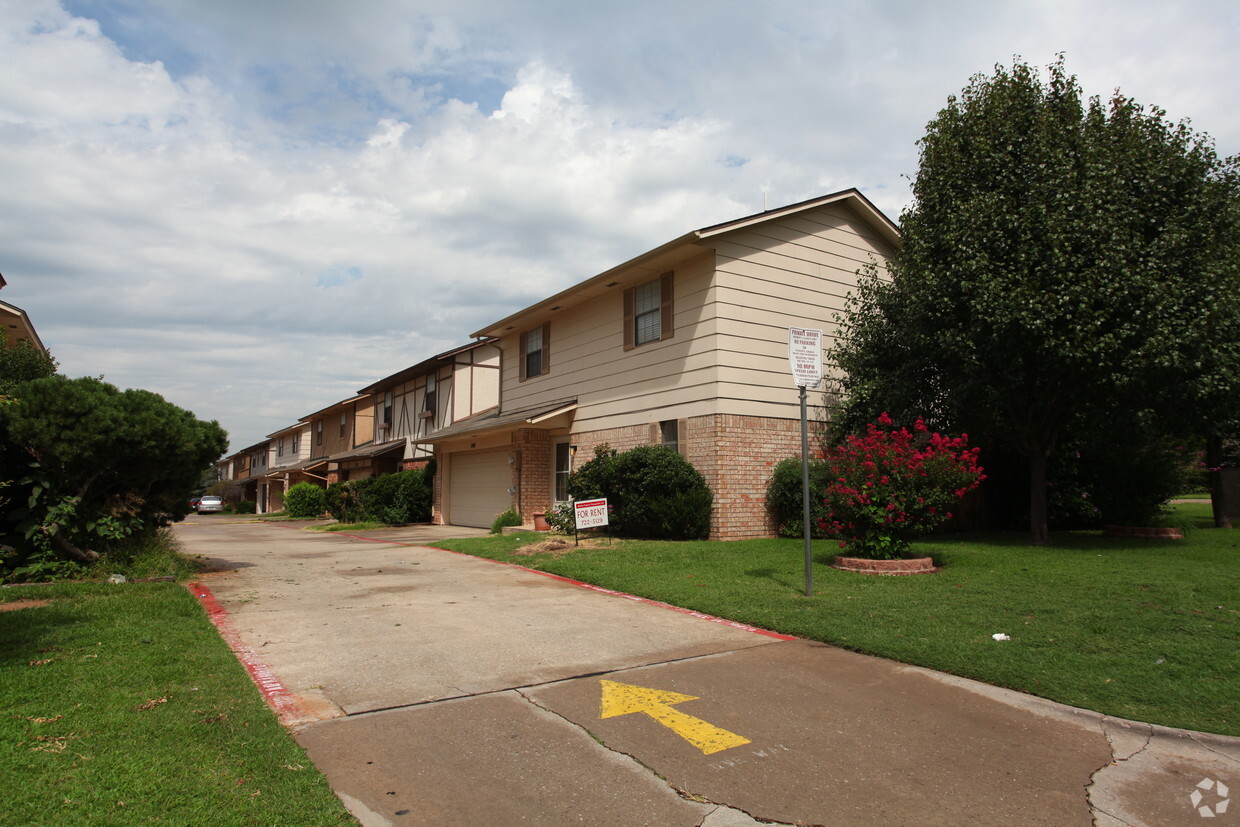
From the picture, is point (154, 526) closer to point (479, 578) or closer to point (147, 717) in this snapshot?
point (479, 578)

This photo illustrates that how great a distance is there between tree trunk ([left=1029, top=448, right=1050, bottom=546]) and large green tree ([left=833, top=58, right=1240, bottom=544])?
0.03 meters

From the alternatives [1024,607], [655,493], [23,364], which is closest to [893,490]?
[1024,607]

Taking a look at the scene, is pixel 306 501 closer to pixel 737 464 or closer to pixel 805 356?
pixel 737 464

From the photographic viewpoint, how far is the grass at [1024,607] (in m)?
5.53

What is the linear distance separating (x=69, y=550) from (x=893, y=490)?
10784 mm

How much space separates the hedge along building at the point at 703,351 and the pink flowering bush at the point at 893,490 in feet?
13.2

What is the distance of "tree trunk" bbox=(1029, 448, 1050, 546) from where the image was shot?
44.2 feet

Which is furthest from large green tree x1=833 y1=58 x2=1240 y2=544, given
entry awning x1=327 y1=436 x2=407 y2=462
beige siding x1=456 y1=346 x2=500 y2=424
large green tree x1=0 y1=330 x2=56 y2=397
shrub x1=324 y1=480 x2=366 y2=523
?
entry awning x1=327 y1=436 x2=407 y2=462

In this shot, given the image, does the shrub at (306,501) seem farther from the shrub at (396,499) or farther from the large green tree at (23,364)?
the large green tree at (23,364)

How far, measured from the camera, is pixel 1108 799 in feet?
12.6

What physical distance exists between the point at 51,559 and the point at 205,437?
235 centimetres

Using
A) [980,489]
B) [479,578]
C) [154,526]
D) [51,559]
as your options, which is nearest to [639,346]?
[479,578]

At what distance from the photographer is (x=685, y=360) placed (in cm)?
1544

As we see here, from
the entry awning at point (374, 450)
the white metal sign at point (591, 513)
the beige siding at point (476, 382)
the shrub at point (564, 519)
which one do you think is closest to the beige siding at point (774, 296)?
the white metal sign at point (591, 513)
